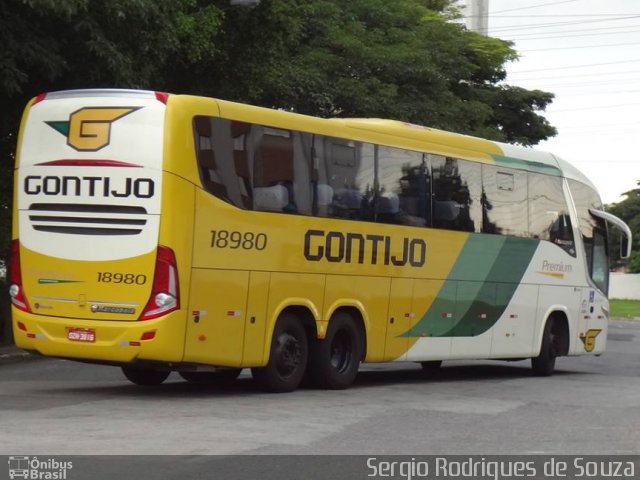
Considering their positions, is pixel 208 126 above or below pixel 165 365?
above

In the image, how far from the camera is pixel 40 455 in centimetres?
983

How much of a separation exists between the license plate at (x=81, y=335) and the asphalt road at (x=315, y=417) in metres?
0.64

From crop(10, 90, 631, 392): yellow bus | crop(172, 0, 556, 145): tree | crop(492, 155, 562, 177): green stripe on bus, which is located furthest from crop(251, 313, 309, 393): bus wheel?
crop(172, 0, 556, 145): tree

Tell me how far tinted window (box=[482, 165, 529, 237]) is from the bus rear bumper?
7.19 m

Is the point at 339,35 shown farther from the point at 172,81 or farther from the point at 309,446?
the point at 309,446

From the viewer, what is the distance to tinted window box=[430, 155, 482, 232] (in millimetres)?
19312

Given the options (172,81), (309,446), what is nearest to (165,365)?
(309,446)

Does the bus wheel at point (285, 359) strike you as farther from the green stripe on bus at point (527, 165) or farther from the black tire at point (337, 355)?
the green stripe on bus at point (527, 165)

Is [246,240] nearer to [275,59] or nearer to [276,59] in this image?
[275,59]

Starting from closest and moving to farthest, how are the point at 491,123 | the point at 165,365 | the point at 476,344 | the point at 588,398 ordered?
the point at 165,365, the point at 588,398, the point at 476,344, the point at 491,123

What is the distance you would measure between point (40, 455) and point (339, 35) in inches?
1240

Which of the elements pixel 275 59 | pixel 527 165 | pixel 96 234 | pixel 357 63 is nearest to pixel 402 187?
pixel 527 165

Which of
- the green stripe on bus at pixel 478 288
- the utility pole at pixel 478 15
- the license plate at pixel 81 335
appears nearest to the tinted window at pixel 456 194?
the green stripe on bus at pixel 478 288

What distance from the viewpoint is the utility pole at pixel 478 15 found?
66562 mm
